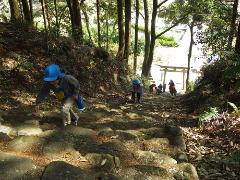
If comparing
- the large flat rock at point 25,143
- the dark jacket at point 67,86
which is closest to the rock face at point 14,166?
the large flat rock at point 25,143

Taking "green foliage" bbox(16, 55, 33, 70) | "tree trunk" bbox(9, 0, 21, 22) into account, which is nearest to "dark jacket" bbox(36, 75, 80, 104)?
"green foliage" bbox(16, 55, 33, 70)

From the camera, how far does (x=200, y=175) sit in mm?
5898

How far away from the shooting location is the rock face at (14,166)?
4746 millimetres

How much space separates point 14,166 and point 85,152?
4.73 feet

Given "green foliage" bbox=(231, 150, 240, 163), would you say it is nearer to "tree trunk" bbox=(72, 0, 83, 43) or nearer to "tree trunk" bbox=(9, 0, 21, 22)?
"tree trunk" bbox=(9, 0, 21, 22)

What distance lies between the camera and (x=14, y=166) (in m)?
4.93

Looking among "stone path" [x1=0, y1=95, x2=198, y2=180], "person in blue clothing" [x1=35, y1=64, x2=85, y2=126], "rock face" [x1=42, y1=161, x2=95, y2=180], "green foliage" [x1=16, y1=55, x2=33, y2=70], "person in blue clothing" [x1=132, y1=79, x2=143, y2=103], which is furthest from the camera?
"person in blue clothing" [x1=132, y1=79, x2=143, y2=103]

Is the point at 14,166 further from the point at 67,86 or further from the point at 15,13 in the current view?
the point at 15,13

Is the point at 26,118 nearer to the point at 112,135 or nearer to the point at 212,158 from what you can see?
the point at 112,135

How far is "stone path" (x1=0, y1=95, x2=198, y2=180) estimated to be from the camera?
4906 millimetres

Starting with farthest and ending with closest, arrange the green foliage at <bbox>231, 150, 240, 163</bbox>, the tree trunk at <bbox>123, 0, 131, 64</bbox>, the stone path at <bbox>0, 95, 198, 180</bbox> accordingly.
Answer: the tree trunk at <bbox>123, 0, 131, 64</bbox> → the green foliage at <bbox>231, 150, 240, 163</bbox> → the stone path at <bbox>0, 95, 198, 180</bbox>

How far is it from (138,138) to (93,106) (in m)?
4.57

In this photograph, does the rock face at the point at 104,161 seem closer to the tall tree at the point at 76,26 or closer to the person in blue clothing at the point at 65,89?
the person in blue clothing at the point at 65,89

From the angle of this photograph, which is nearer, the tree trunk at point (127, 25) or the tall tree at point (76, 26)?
the tall tree at point (76, 26)
